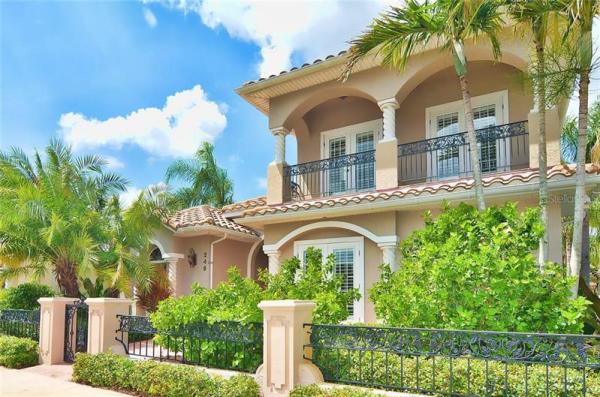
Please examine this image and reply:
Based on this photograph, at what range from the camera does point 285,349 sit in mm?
6879

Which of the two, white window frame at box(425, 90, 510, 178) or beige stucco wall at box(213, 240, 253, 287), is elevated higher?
white window frame at box(425, 90, 510, 178)

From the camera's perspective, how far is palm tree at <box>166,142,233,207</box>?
29594 mm

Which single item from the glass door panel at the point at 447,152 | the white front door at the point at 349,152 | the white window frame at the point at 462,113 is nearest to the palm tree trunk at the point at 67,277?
the white front door at the point at 349,152

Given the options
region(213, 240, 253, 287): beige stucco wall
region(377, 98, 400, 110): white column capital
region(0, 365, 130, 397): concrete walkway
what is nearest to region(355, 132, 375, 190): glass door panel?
region(377, 98, 400, 110): white column capital

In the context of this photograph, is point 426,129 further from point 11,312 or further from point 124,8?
point 11,312

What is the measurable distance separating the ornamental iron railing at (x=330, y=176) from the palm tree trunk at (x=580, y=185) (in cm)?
534

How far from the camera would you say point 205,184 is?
29875mm

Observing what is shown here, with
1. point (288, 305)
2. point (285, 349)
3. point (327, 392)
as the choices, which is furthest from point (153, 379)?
point (327, 392)

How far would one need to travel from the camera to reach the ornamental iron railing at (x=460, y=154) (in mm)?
11422

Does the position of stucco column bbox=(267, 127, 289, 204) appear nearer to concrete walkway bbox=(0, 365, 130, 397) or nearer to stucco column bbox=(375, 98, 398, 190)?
stucco column bbox=(375, 98, 398, 190)

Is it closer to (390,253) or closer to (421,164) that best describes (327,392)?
(390,253)

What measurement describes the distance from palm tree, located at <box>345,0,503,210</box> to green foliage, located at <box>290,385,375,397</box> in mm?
4441

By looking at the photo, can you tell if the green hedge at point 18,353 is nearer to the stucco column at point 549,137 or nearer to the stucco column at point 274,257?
the stucco column at point 274,257

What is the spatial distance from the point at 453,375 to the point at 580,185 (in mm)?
4127
